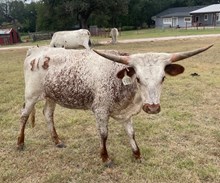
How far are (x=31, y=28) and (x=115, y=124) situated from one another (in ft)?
180

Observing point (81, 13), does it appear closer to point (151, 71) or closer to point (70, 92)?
point (70, 92)

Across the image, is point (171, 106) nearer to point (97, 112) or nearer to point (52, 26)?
point (97, 112)

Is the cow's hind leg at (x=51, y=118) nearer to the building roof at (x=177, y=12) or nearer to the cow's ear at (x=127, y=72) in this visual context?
the cow's ear at (x=127, y=72)

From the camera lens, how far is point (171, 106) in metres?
6.77

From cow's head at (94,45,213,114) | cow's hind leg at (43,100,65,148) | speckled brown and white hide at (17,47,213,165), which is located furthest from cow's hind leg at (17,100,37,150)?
cow's head at (94,45,213,114)

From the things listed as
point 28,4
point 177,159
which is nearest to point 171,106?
point 177,159

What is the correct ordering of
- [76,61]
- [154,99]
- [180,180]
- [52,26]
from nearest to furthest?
[154,99] → [180,180] → [76,61] → [52,26]

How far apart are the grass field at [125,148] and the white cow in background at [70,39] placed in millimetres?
8128

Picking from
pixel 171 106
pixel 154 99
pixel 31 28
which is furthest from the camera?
pixel 31 28

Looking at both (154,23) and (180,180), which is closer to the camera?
(180,180)

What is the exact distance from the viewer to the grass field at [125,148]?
13.5ft

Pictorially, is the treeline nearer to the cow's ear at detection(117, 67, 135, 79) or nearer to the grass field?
the grass field

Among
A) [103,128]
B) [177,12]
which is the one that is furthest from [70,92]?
[177,12]

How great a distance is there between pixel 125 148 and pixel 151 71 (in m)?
1.79
